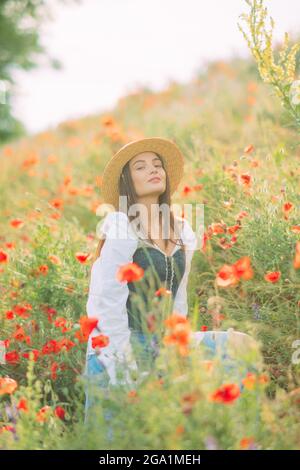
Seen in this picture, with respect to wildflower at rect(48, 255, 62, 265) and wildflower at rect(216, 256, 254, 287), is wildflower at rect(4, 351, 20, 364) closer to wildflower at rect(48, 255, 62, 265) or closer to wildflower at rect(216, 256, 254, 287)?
wildflower at rect(48, 255, 62, 265)

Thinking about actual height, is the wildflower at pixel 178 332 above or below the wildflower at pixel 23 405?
above

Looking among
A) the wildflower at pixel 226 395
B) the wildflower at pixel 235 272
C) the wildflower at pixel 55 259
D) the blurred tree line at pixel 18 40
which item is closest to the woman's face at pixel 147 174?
the wildflower at pixel 55 259

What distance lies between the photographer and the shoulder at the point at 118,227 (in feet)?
8.57

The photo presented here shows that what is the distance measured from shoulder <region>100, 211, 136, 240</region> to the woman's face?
0.64ft

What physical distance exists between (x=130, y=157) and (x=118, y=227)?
1.35 feet

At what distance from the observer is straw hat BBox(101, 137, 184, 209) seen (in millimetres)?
2826

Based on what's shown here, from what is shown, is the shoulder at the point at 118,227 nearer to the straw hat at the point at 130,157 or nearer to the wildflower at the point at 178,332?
the straw hat at the point at 130,157

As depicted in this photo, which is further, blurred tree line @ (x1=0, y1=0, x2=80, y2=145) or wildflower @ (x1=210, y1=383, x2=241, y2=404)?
blurred tree line @ (x1=0, y1=0, x2=80, y2=145)

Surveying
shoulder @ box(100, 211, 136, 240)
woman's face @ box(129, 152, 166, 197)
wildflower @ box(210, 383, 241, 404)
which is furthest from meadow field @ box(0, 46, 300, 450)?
woman's face @ box(129, 152, 166, 197)

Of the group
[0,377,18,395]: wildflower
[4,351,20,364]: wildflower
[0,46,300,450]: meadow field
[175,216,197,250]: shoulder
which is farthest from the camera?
[175,216,197,250]: shoulder

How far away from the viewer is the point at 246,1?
8.96 feet

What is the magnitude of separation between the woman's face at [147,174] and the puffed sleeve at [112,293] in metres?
0.27
